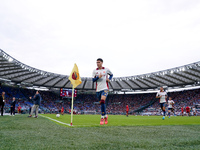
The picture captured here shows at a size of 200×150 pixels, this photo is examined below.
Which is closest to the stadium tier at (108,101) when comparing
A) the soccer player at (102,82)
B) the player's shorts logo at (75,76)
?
the soccer player at (102,82)

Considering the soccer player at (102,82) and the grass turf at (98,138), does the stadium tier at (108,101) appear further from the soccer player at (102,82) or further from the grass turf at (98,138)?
the grass turf at (98,138)

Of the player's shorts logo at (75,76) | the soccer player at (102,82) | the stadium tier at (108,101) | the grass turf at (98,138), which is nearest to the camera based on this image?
the grass turf at (98,138)

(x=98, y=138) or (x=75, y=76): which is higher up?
(x=75, y=76)

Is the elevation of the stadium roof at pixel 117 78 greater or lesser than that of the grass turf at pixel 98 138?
greater

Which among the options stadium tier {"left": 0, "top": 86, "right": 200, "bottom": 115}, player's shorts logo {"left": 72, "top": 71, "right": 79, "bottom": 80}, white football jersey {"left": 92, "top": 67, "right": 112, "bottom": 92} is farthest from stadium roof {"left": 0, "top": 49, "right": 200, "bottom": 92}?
white football jersey {"left": 92, "top": 67, "right": 112, "bottom": 92}

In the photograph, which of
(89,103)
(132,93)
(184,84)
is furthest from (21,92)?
(184,84)

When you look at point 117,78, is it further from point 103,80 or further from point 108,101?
point 103,80

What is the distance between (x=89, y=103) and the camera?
5253cm

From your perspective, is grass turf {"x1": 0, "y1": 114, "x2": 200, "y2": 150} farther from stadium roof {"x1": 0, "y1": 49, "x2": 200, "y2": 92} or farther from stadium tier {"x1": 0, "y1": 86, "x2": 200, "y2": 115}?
stadium tier {"x1": 0, "y1": 86, "x2": 200, "y2": 115}

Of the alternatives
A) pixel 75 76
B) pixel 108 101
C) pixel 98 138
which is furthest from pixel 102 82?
pixel 108 101

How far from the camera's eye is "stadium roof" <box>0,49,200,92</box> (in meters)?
30.4

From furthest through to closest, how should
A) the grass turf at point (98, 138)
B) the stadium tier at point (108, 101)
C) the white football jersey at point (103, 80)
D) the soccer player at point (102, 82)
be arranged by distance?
the stadium tier at point (108, 101) < the white football jersey at point (103, 80) < the soccer player at point (102, 82) < the grass turf at point (98, 138)

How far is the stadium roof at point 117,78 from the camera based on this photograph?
3039cm

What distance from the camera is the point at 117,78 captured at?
1731 inches
